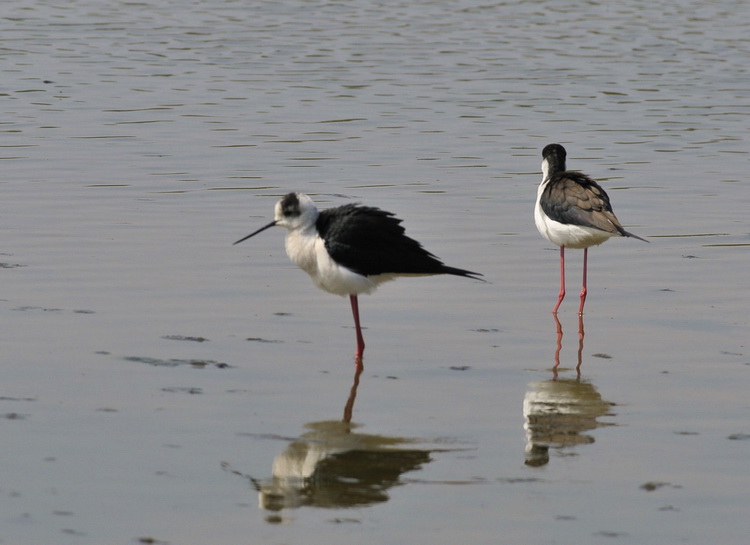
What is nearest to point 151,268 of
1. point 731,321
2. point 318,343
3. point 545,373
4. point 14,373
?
point 318,343

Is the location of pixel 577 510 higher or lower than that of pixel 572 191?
lower

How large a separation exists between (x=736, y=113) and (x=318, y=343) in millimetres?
12226

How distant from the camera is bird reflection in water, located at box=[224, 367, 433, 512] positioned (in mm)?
5812

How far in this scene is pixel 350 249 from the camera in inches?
316

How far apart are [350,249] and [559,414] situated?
1.69 m

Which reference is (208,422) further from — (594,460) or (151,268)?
(151,268)

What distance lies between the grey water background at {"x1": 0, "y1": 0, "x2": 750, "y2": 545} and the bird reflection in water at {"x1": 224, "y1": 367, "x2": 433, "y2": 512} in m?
0.02

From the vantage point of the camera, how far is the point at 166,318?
8.69 metres

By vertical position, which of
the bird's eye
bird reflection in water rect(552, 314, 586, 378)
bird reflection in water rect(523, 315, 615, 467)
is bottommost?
bird reflection in water rect(552, 314, 586, 378)

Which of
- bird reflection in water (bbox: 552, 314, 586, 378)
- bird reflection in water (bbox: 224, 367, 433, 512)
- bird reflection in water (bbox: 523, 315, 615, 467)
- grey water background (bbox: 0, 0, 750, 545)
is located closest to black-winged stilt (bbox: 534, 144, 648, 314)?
bird reflection in water (bbox: 552, 314, 586, 378)

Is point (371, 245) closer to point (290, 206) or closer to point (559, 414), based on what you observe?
point (290, 206)

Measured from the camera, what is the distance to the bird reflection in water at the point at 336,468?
5.81 meters

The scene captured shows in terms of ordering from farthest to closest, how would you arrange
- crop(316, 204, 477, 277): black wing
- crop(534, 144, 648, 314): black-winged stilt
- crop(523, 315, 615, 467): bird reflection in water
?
crop(534, 144, 648, 314): black-winged stilt → crop(316, 204, 477, 277): black wing → crop(523, 315, 615, 467): bird reflection in water

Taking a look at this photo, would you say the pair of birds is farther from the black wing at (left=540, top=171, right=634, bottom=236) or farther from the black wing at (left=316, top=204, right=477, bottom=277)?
the black wing at (left=540, top=171, right=634, bottom=236)
